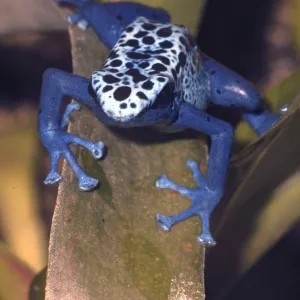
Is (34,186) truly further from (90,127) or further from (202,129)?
(202,129)

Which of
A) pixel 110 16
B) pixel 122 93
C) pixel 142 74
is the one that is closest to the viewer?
pixel 122 93

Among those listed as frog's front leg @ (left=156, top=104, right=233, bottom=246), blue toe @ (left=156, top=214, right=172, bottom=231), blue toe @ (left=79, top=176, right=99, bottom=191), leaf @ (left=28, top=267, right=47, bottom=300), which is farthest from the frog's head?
leaf @ (left=28, top=267, right=47, bottom=300)

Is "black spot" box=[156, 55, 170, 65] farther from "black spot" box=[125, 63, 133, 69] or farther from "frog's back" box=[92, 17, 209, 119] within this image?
"black spot" box=[125, 63, 133, 69]

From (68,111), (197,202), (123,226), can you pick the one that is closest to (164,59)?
(68,111)

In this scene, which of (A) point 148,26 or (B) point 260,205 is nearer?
(B) point 260,205

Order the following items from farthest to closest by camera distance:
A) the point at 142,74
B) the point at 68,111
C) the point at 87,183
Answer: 1. the point at 68,111
2. the point at 142,74
3. the point at 87,183

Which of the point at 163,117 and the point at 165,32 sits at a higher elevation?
the point at 165,32

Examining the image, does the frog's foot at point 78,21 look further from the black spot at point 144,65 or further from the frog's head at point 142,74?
the black spot at point 144,65

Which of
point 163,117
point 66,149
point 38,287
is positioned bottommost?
point 38,287

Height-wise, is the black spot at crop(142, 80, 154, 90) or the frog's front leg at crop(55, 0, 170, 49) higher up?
the black spot at crop(142, 80, 154, 90)

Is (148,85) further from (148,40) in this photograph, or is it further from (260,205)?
(260,205)
